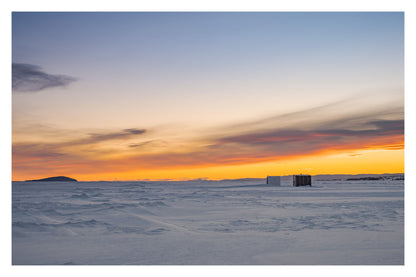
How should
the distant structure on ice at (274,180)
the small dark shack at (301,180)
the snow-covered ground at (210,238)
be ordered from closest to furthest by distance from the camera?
the snow-covered ground at (210,238) → the small dark shack at (301,180) → the distant structure on ice at (274,180)

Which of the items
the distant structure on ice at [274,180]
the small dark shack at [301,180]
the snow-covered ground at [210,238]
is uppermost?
the snow-covered ground at [210,238]

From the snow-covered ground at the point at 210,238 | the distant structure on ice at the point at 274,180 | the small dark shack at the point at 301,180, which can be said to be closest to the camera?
the snow-covered ground at the point at 210,238

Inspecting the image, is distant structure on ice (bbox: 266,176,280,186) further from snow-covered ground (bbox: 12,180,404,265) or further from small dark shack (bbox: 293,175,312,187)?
snow-covered ground (bbox: 12,180,404,265)

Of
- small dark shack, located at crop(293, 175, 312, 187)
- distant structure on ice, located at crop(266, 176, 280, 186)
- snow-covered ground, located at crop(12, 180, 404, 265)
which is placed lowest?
distant structure on ice, located at crop(266, 176, 280, 186)

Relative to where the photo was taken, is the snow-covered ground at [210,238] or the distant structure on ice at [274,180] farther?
the distant structure on ice at [274,180]

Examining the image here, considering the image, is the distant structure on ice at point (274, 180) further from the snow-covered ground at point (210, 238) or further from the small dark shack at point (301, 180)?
the snow-covered ground at point (210, 238)

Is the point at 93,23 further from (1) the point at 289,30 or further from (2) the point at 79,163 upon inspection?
(2) the point at 79,163

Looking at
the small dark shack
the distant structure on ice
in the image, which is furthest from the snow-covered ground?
the distant structure on ice

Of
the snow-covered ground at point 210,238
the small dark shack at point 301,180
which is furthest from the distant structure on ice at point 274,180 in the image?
the snow-covered ground at point 210,238

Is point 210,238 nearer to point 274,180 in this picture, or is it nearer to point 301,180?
point 301,180

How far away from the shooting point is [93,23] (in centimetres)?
1142

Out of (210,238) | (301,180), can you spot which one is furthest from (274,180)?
(210,238)

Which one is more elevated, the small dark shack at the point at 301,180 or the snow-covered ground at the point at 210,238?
the snow-covered ground at the point at 210,238
